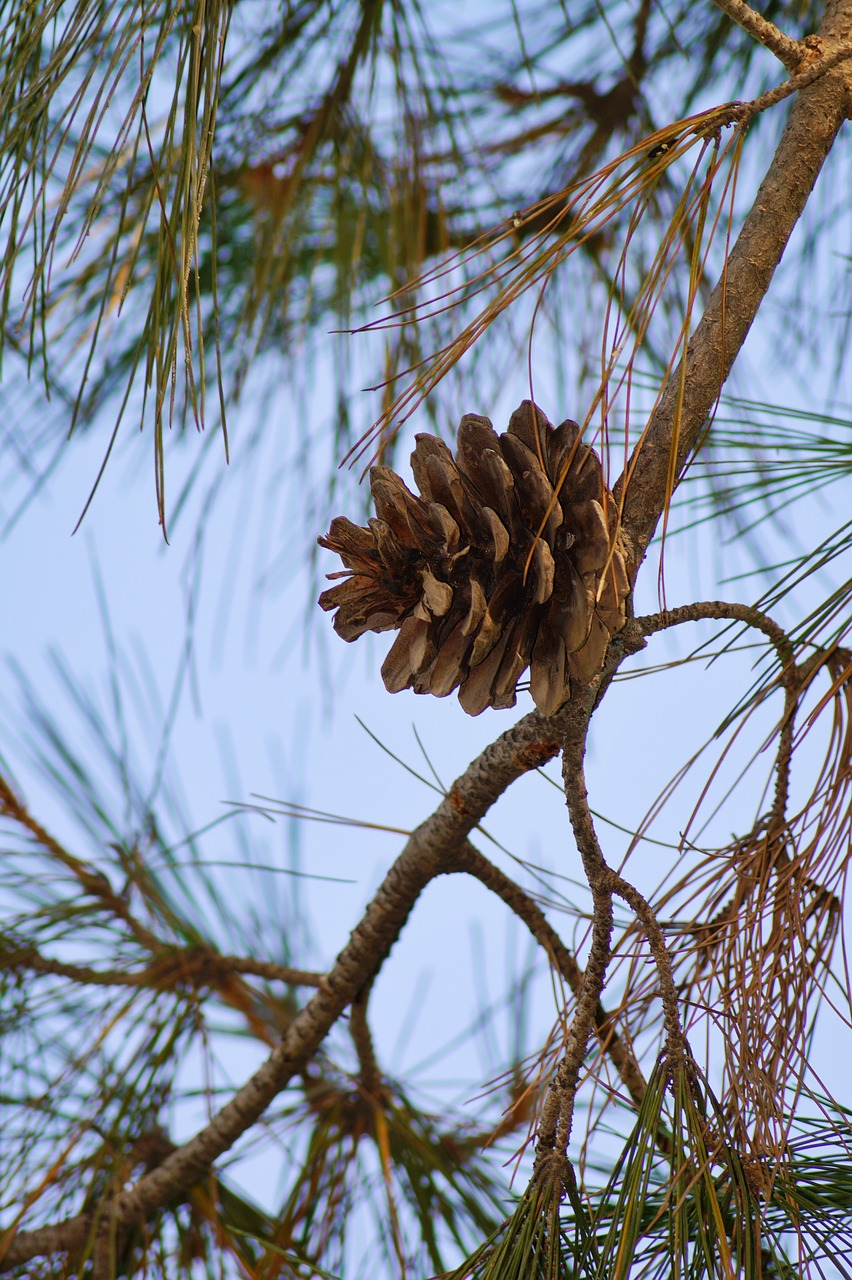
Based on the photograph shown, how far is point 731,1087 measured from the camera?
13.4 inches

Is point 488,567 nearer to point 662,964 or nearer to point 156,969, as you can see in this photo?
point 662,964

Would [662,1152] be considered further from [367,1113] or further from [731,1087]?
[367,1113]

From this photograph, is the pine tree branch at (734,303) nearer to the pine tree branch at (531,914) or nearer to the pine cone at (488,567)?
the pine cone at (488,567)

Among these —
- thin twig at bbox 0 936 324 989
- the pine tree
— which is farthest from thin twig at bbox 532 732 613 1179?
thin twig at bbox 0 936 324 989

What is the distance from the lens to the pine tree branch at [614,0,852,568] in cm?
33

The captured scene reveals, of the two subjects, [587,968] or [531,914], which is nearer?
[587,968]

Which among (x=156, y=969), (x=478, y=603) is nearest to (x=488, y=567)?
(x=478, y=603)

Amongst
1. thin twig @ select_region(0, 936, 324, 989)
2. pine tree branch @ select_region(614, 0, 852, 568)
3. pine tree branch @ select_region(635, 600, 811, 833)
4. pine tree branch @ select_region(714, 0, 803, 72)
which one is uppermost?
pine tree branch @ select_region(714, 0, 803, 72)

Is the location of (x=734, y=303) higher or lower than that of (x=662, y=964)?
higher

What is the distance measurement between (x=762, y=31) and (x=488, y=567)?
165mm

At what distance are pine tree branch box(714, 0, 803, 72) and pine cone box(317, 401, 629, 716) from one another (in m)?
0.12

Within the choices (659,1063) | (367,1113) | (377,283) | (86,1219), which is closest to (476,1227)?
(367,1113)

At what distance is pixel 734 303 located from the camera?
338 millimetres

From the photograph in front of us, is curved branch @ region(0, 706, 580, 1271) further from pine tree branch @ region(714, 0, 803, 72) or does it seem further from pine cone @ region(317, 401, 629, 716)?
pine tree branch @ region(714, 0, 803, 72)
